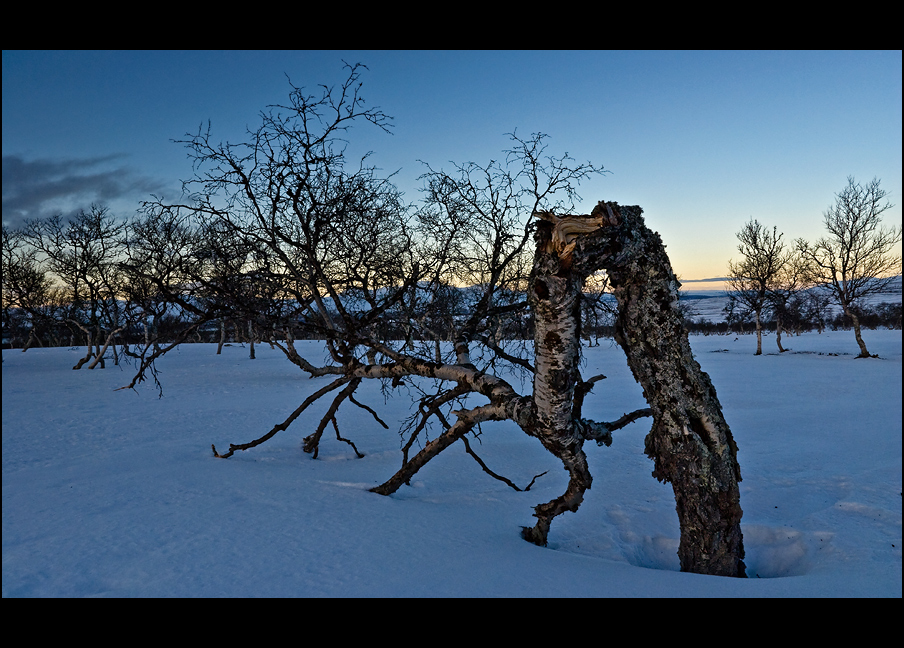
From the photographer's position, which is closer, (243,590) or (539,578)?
(243,590)

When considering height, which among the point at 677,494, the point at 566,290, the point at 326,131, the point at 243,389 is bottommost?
the point at 243,389

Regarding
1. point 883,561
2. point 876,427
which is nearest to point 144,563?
point 883,561

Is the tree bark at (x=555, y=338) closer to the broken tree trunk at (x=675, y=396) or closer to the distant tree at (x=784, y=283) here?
the broken tree trunk at (x=675, y=396)

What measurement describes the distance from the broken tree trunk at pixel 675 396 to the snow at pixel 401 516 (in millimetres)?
457

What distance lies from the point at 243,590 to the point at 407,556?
3.53 feet

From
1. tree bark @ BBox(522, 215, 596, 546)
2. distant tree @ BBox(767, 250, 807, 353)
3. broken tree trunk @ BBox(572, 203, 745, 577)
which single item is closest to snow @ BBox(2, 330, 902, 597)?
broken tree trunk @ BBox(572, 203, 745, 577)

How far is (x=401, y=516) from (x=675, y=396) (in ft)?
8.41

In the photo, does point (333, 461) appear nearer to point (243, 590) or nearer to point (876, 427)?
point (243, 590)

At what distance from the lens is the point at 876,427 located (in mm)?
10250

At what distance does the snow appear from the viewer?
2945 mm

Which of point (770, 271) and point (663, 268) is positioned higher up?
point (770, 271)

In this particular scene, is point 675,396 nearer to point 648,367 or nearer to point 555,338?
point 648,367

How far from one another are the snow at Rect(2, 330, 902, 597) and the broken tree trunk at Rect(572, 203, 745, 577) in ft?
1.50

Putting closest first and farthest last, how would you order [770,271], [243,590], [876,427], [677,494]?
[243,590], [677,494], [876,427], [770,271]
